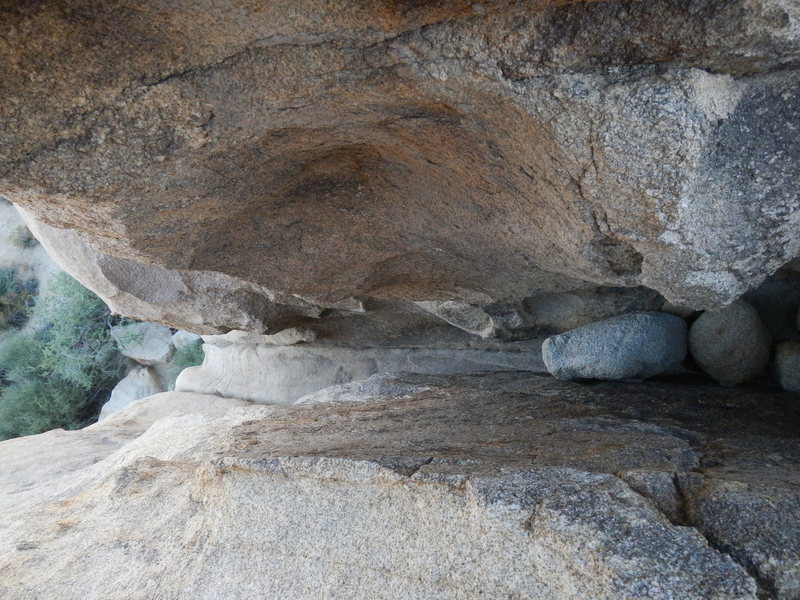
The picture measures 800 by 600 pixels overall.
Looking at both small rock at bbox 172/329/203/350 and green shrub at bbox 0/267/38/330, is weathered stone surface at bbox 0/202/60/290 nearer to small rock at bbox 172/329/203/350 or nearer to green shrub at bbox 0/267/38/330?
green shrub at bbox 0/267/38/330

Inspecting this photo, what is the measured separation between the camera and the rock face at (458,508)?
3.55 feet

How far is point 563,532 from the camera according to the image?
111 cm

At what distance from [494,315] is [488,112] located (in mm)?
1369

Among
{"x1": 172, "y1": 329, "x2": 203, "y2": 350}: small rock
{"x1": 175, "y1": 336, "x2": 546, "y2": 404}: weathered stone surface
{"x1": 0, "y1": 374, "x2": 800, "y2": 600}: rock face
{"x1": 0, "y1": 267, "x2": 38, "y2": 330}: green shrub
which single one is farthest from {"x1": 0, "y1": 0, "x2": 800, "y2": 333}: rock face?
{"x1": 0, "y1": 267, "x2": 38, "y2": 330}: green shrub

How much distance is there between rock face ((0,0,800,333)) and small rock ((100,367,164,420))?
4811 millimetres

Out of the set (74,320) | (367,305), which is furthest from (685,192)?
(74,320)

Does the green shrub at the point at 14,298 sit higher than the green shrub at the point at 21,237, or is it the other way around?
the green shrub at the point at 21,237

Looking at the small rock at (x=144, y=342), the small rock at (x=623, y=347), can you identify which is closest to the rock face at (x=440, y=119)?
the small rock at (x=623, y=347)

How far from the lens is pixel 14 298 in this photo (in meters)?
7.38

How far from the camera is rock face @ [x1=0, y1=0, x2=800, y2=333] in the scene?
3.26ft

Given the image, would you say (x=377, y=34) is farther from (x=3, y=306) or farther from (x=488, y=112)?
(x=3, y=306)

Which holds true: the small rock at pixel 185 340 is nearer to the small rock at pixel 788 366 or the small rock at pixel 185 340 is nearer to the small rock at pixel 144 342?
the small rock at pixel 144 342

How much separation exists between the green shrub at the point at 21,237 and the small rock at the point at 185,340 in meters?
2.56

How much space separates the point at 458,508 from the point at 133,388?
5.46 meters
